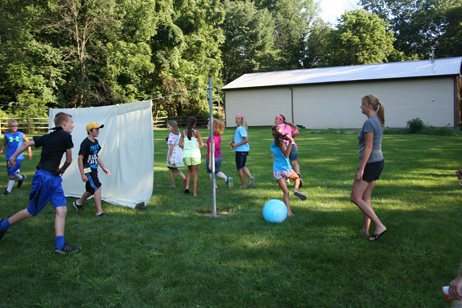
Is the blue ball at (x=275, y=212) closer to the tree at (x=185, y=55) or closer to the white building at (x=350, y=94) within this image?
the white building at (x=350, y=94)

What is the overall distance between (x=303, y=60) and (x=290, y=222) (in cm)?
5184

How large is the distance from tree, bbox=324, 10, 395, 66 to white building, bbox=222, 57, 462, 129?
10.9 m

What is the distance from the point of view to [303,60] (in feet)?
177

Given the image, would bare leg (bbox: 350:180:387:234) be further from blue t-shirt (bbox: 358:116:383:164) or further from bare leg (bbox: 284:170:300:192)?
bare leg (bbox: 284:170:300:192)

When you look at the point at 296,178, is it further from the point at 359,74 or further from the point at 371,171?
the point at 359,74

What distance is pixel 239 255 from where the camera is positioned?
4480 millimetres

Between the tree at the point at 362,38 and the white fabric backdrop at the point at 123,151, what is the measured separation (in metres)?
42.9

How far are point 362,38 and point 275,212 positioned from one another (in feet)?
146

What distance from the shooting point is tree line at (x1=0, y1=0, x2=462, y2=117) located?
29.0 metres

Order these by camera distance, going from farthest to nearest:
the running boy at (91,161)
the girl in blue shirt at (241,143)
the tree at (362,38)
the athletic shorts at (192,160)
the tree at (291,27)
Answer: the tree at (291,27)
the tree at (362,38)
the girl in blue shirt at (241,143)
the athletic shorts at (192,160)
the running boy at (91,161)

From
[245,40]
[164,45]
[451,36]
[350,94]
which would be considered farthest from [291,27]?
[350,94]

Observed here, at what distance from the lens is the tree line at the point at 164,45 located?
95.1ft

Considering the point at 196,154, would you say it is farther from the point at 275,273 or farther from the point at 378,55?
the point at 378,55

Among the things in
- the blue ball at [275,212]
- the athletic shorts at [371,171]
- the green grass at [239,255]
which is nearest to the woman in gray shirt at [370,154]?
the athletic shorts at [371,171]
